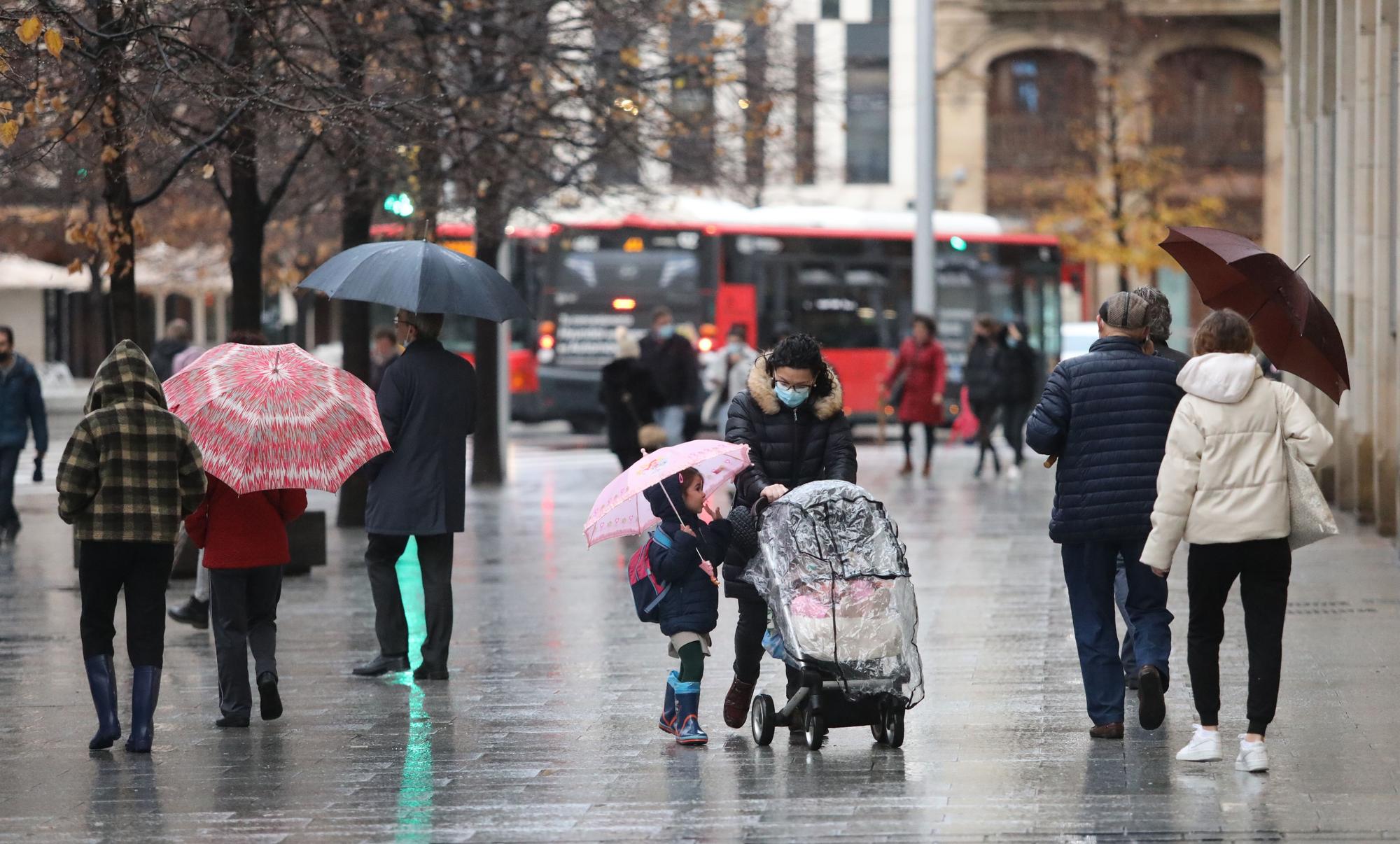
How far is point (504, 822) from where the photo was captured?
6.52 m

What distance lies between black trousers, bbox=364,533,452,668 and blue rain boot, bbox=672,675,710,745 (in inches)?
80.6

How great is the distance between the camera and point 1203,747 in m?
7.23

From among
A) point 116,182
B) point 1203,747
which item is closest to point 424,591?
point 1203,747

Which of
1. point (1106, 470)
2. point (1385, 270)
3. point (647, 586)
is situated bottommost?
point (647, 586)

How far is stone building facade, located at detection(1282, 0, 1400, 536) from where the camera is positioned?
51.2 ft

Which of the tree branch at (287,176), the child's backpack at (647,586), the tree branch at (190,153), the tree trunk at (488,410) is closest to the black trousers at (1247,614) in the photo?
the child's backpack at (647,586)

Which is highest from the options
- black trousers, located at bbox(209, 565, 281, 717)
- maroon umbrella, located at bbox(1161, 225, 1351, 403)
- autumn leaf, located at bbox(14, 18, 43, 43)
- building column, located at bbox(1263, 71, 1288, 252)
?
building column, located at bbox(1263, 71, 1288, 252)

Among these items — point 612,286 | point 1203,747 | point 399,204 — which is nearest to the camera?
point 1203,747

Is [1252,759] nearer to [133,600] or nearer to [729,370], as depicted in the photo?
[133,600]

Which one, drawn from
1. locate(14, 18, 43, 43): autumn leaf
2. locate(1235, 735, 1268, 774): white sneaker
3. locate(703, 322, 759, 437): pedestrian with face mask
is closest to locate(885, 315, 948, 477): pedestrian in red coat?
locate(703, 322, 759, 437): pedestrian with face mask

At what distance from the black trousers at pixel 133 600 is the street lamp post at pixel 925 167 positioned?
Result: 16.9 metres

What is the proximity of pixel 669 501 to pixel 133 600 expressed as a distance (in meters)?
2.08

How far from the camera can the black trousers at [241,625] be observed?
836cm

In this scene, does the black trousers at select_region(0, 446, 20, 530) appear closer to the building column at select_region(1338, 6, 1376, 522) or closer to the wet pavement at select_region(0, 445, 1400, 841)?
the wet pavement at select_region(0, 445, 1400, 841)
